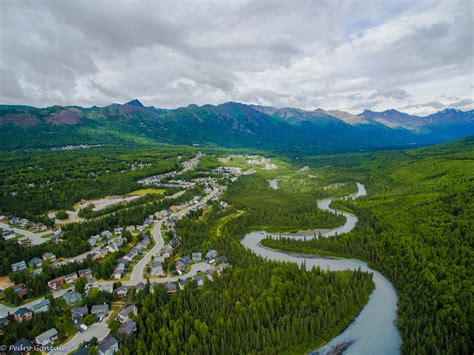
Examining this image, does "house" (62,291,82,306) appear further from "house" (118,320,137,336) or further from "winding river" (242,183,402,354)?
"winding river" (242,183,402,354)

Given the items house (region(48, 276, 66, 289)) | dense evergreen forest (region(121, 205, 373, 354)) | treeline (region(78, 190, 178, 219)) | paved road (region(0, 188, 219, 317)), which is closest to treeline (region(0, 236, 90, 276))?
paved road (region(0, 188, 219, 317))

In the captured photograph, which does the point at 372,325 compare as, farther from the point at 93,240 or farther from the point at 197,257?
the point at 93,240

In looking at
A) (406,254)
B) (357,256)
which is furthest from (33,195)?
(406,254)

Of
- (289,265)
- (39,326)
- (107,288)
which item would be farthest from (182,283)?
(39,326)

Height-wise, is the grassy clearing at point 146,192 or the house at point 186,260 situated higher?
the grassy clearing at point 146,192

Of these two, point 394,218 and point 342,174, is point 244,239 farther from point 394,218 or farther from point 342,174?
point 342,174

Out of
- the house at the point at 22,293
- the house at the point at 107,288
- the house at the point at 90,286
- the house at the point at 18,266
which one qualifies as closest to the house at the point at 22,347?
the house at the point at 107,288

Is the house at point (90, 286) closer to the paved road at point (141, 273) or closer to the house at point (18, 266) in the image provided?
the paved road at point (141, 273)
